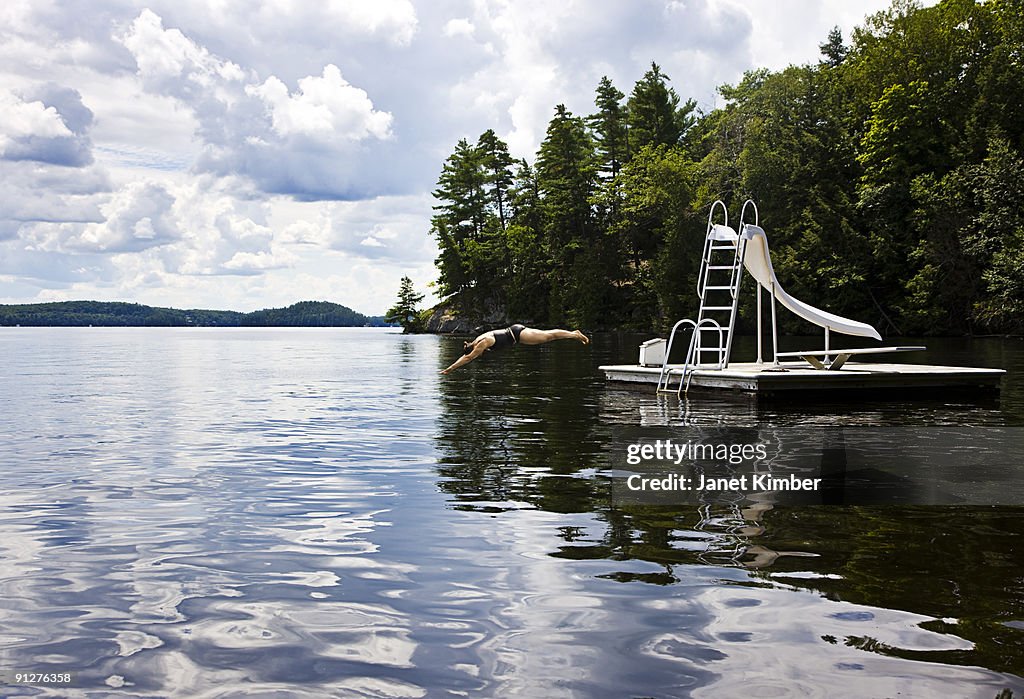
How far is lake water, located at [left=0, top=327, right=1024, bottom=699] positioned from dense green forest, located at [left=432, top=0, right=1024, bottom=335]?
51621 millimetres

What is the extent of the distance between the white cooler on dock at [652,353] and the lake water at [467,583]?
13616 mm

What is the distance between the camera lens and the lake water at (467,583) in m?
5.18

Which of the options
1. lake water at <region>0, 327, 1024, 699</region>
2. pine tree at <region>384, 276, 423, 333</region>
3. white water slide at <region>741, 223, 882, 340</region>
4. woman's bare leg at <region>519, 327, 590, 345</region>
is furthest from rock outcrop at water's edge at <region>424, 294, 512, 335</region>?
woman's bare leg at <region>519, 327, 590, 345</region>

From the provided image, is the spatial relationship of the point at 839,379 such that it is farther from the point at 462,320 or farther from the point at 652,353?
the point at 462,320

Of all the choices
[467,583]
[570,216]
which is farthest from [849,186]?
[467,583]

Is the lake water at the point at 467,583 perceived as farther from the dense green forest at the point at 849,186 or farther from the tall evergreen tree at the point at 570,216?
the tall evergreen tree at the point at 570,216

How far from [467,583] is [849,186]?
225 ft

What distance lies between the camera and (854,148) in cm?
6812

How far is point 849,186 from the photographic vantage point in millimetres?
69062

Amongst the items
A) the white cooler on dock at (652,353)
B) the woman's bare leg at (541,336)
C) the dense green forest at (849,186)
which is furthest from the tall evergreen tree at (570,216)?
the woman's bare leg at (541,336)

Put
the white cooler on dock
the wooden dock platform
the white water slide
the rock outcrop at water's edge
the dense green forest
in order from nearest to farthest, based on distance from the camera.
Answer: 1. the wooden dock platform
2. the white water slide
3. the white cooler on dock
4. the dense green forest
5. the rock outcrop at water's edge

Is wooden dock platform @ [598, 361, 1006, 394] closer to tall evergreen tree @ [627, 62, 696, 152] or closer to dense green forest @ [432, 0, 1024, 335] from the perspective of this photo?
dense green forest @ [432, 0, 1024, 335]

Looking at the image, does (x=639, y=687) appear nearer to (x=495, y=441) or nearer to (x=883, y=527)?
(x=883, y=527)

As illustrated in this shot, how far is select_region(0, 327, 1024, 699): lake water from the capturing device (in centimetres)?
518
